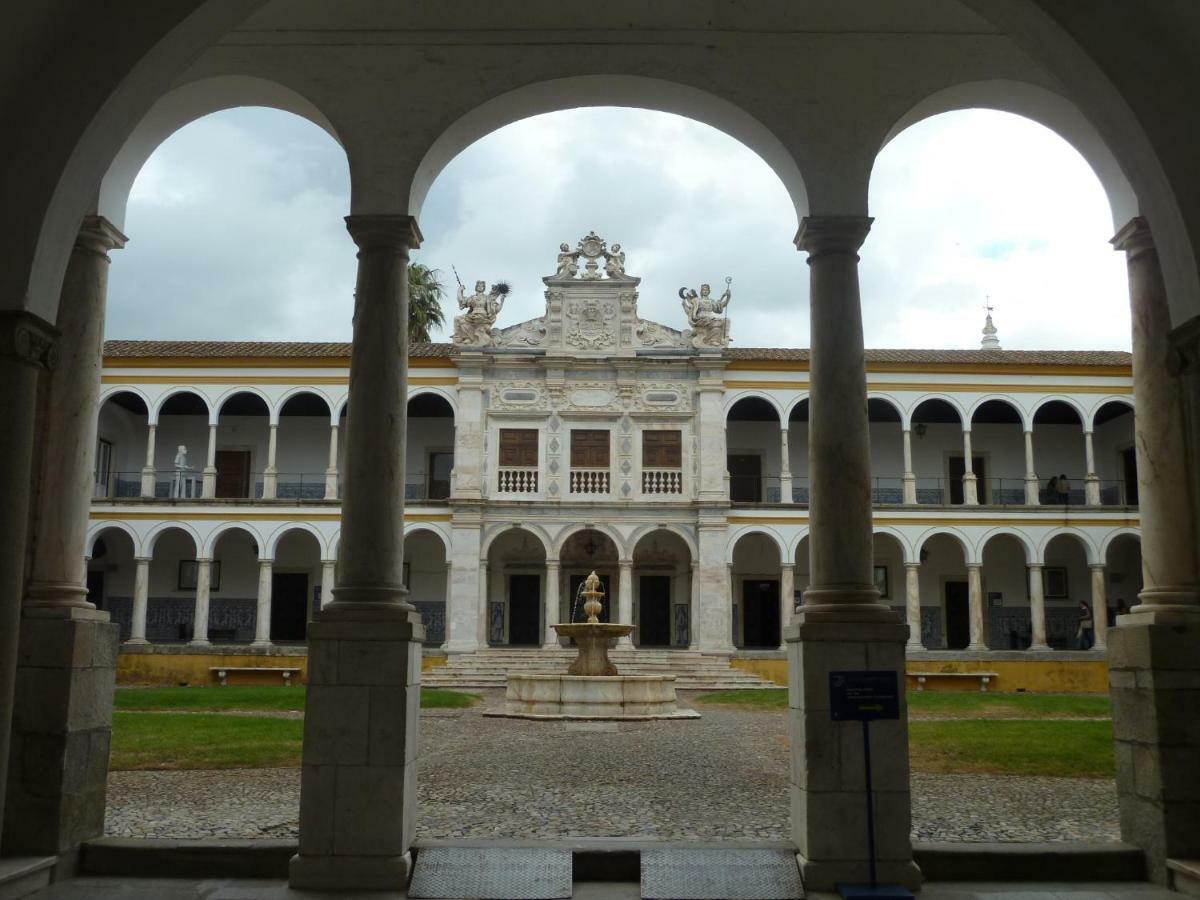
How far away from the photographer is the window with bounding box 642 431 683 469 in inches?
1174

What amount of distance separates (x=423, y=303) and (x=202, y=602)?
13.2 m

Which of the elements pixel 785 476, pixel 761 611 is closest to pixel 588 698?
pixel 785 476

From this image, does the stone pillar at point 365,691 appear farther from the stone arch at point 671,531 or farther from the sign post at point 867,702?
the stone arch at point 671,531

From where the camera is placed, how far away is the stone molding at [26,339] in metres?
5.27

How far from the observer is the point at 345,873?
5586 mm

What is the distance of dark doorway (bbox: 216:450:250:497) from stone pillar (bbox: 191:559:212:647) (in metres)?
3.39

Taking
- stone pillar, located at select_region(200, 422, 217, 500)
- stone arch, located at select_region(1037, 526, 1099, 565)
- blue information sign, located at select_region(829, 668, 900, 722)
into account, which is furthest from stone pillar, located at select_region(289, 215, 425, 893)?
stone arch, located at select_region(1037, 526, 1099, 565)

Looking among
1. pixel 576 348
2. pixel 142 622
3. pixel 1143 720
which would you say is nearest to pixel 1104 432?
pixel 576 348

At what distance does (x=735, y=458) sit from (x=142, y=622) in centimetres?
1661

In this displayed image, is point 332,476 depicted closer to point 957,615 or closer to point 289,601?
point 289,601

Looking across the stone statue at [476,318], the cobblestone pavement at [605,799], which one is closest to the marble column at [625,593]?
the stone statue at [476,318]

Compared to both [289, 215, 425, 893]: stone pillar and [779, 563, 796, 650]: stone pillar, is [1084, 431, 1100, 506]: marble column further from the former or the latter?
[289, 215, 425, 893]: stone pillar

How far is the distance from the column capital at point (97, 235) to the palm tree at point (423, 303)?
98.0 ft

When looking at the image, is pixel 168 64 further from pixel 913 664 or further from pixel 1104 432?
pixel 1104 432
